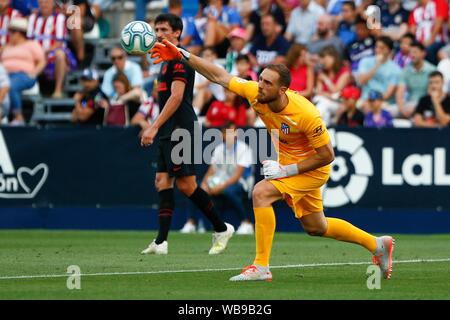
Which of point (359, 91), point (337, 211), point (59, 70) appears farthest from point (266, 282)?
point (59, 70)

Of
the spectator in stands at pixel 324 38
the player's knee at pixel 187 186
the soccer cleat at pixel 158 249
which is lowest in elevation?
the soccer cleat at pixel 158 249

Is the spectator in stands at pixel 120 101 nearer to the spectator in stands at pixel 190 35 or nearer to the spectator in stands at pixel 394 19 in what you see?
the spectator in stands at pixel 190 35

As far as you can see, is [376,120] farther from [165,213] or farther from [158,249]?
[158,249]

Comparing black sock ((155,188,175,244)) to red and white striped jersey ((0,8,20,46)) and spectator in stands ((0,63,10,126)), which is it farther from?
red and white striped jersey ((0,8,20,46))

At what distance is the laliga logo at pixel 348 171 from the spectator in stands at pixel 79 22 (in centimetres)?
686

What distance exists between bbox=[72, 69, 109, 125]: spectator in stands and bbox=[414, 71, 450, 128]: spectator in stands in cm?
573

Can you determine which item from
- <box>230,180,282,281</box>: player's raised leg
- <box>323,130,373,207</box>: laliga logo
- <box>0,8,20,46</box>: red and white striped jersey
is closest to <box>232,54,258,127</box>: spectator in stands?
<box>323,130,373,207</box>: laliga logo

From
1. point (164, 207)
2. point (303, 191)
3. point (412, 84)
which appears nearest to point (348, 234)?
point (303, 191)

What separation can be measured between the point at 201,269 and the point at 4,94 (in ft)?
35.2

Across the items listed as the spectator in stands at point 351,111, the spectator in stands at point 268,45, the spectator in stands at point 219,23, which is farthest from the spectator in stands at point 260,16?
A: the spectator in stands at point 351,111

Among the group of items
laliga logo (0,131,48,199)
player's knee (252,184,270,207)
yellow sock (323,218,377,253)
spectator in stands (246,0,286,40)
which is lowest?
laliga logo (0,131,48,199)

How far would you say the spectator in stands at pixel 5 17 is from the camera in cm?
2392

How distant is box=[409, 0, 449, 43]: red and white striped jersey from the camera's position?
893 inches

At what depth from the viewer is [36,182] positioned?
66.1ft
